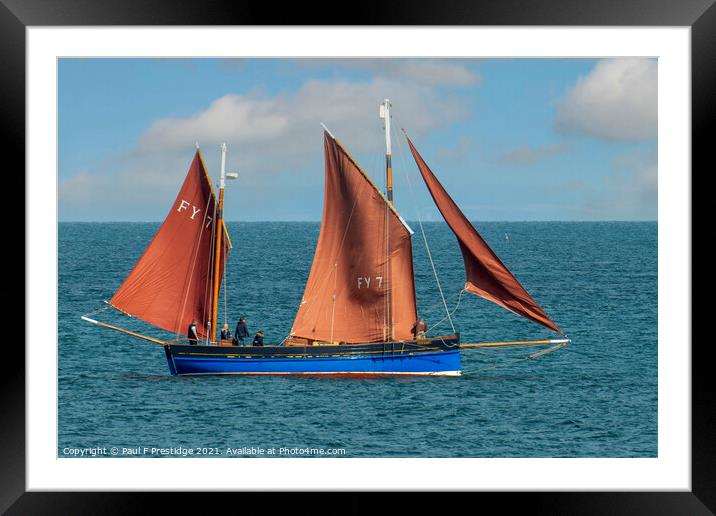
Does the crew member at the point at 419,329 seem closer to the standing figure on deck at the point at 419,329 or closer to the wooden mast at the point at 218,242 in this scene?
the standing figure on deck at the point at 419,329

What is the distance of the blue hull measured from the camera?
4722 cm

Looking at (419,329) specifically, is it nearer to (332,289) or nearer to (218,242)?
(332,289)

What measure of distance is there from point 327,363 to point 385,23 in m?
25.2

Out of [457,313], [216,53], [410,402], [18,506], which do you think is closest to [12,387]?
[18,506]

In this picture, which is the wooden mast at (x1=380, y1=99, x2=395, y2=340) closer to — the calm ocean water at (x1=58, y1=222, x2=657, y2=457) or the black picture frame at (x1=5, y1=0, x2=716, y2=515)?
the calm ocean water at (x1=58, y1=222, x2=657, y2=457)

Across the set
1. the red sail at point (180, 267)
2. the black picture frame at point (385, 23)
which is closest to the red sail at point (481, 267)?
the red sail at point (180, 267)

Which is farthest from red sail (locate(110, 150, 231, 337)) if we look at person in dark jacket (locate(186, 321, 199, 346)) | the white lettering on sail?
the white lettering on sail

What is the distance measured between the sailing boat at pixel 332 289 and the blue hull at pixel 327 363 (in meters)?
0.04

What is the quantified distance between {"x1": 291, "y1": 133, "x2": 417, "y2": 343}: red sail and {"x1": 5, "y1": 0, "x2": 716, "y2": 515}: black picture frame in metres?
22.4

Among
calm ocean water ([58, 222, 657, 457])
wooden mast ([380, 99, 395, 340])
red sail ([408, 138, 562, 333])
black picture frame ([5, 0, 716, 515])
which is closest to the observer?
black picture frame ([5, 0, 716, 515])

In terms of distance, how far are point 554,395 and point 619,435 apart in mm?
6392

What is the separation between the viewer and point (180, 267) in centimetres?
4812

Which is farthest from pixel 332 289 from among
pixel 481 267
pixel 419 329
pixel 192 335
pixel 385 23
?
pixel 385 23

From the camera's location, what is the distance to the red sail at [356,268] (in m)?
46.8
